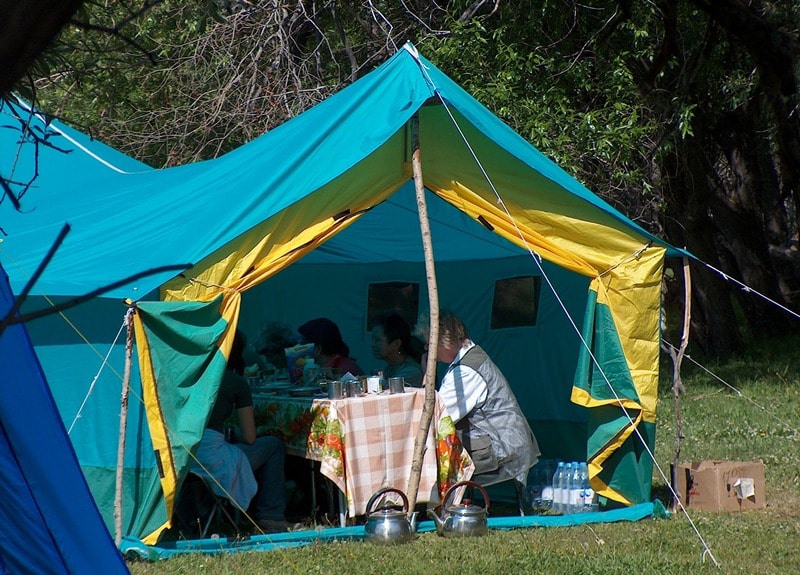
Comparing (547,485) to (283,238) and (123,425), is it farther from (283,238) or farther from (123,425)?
(123,425)

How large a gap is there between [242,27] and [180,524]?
563cm

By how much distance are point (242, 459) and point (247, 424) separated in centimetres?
19

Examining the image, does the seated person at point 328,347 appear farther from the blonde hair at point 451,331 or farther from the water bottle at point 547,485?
the water bottle at point 547,485

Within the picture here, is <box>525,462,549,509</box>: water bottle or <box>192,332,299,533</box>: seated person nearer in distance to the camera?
<box>192,332,299,533</box>: seated person

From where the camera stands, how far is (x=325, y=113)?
5.88 metres

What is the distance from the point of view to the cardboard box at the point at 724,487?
5.64 meters

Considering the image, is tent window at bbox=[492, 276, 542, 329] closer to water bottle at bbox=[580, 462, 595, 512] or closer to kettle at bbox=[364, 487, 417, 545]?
water bottle at bbox=[580, 462, 595, 512]

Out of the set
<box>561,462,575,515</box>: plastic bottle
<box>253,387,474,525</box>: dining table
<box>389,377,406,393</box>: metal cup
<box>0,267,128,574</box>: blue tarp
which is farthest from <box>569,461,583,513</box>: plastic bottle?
<box>0,267,128,574</box>: blue tarp

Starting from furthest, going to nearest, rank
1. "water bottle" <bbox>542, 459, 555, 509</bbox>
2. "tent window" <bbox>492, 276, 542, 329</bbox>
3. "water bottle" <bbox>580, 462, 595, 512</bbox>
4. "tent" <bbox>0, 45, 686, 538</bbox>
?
"tent window" <bbox>492, 276, 542, 329</bbox> → "water bottle" <bbox>542, 459, 555, 509</bbox> → "water bottle" <bbox>580, 462, 595, 512</bbox> → "tent" <bbox>0, 45, 686, 538</bbox>

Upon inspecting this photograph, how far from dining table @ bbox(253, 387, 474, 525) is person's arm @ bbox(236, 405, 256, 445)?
235mm

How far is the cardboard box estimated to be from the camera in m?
5.64

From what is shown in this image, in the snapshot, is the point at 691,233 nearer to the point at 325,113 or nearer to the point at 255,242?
the point at 325,113

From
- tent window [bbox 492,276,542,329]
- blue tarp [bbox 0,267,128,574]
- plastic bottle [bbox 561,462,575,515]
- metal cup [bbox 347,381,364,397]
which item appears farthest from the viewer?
tent window [bbox 492,276,542,329]

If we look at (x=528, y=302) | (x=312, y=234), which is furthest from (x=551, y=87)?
(x=312, y=234)
